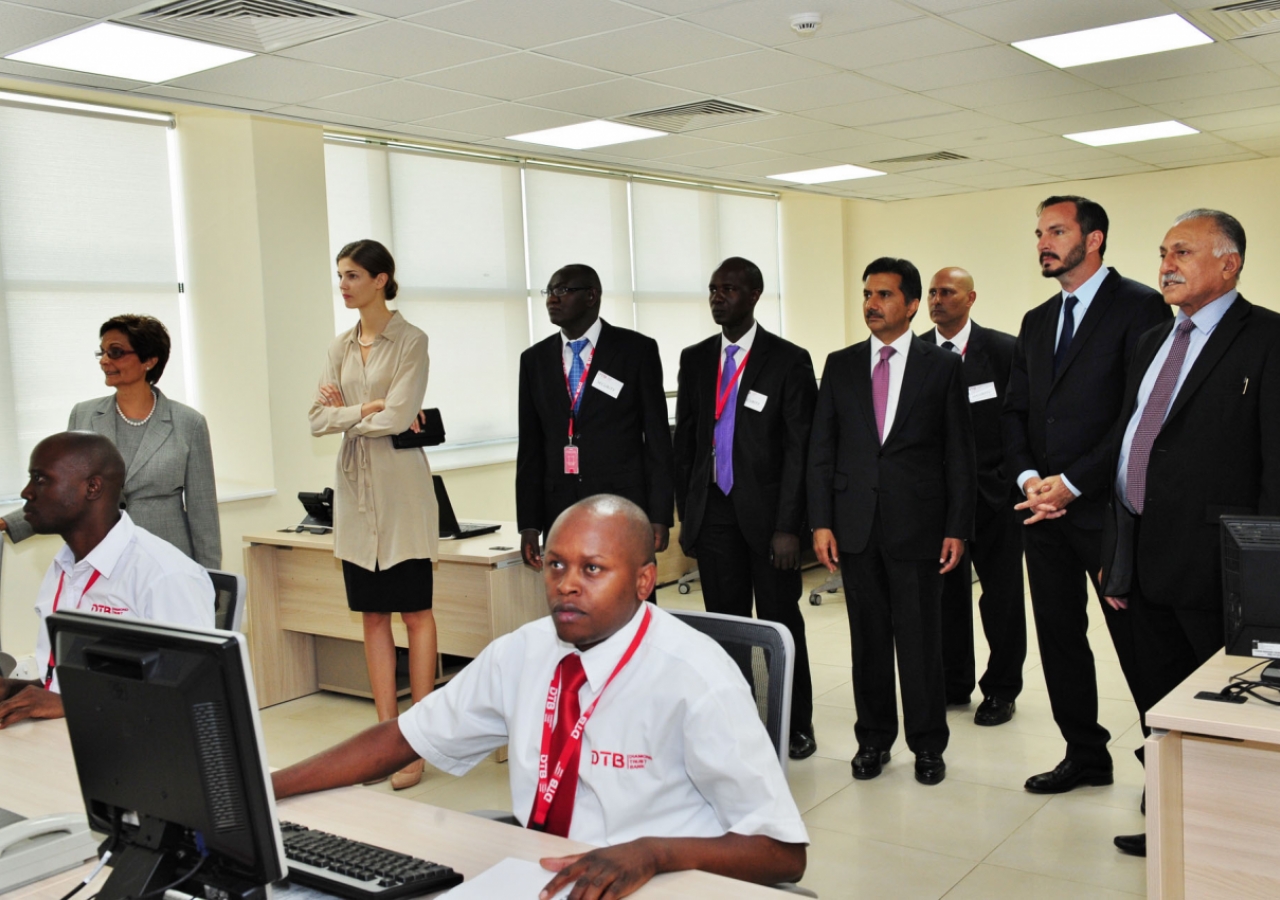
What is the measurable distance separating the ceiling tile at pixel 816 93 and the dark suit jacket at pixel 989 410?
139cm

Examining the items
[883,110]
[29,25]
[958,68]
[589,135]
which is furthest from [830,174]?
[29,25]

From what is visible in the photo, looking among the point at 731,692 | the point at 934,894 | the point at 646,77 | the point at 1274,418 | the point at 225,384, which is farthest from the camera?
the point at 225,384

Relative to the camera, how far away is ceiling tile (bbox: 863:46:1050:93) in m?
5.02

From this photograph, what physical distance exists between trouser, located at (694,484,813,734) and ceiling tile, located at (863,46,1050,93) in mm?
2341

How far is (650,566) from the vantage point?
1.91 meters

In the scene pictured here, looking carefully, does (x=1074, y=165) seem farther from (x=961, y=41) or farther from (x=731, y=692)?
(x=731, y=692)

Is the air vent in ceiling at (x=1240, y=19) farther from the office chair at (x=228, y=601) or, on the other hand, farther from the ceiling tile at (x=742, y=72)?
the office chair at (x=228, y=601)

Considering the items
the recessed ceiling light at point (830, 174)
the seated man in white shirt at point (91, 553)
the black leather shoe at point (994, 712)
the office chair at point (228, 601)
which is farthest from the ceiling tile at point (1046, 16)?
the recessed ceiling light at point (830, 174)

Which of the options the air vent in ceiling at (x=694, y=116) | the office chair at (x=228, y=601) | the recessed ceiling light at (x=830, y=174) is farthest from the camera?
the recessed ceiling light at (x=830, y=174)

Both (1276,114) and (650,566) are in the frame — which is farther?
(1276,114)

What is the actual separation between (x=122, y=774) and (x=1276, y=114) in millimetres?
7463

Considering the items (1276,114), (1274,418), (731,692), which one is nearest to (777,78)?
(1274,418)

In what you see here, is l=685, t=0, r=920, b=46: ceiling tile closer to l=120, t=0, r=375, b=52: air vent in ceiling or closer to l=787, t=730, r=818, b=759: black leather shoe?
l=120, t=0, r=375, b=52: air vent in ceiling

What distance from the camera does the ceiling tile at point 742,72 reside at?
16.0 ft
